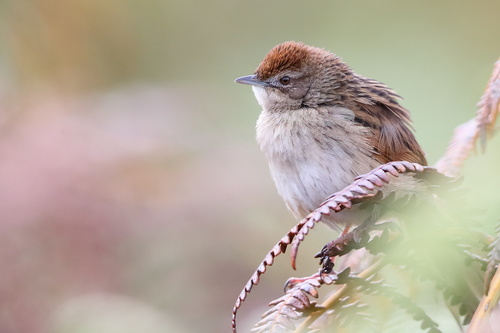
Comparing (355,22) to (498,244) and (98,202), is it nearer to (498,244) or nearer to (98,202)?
(98,202)

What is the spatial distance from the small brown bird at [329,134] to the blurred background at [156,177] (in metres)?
0.15

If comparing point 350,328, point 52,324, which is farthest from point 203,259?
point 350,328

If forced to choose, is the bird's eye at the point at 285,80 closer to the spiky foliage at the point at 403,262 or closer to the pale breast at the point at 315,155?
the pale breast at the point at 315,155

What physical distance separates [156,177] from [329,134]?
100cm

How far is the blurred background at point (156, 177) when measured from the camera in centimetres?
325

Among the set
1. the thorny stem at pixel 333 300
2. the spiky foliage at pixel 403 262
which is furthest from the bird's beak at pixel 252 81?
the thorny stem at pixel 333 300

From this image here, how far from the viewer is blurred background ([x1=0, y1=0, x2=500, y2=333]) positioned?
10.7ft

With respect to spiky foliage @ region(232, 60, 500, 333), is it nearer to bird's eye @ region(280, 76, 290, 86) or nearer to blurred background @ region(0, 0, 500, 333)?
blurred background @ region(0, 0, 500, 333)

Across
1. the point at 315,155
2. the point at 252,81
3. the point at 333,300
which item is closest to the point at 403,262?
the point at 333,300

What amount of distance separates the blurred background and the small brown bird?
15cm

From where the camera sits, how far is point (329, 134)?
3295 mm

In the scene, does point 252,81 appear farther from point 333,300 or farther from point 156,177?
point 333,300

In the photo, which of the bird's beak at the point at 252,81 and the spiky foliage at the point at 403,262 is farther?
the bird's beak at the point at 252,81

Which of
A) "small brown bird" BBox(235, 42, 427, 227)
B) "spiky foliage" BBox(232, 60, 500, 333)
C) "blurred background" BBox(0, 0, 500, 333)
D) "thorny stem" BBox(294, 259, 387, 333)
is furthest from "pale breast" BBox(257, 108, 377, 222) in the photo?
"thorny stem" BBox(294, 259, 387, 333)
